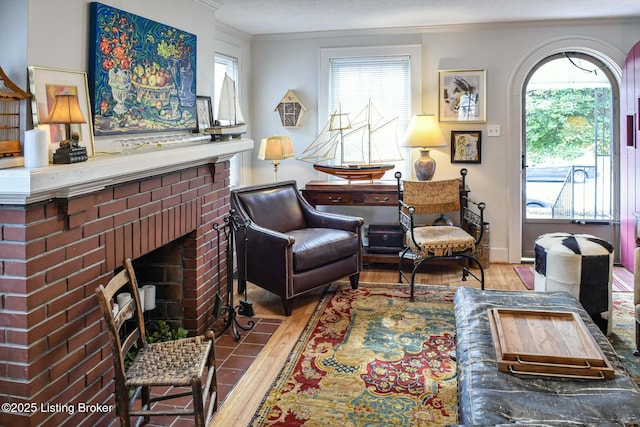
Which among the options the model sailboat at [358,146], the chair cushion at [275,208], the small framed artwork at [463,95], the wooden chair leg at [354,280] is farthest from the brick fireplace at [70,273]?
the small framed artwork at [463,95]

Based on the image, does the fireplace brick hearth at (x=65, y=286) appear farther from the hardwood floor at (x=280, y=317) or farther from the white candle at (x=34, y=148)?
the hardwood floor at (x=280, y=317)

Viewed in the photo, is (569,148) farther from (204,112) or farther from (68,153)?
(68,153)

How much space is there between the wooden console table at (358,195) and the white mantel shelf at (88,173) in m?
2.15

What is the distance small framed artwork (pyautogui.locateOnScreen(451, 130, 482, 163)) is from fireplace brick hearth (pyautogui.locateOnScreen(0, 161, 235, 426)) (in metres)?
3.10

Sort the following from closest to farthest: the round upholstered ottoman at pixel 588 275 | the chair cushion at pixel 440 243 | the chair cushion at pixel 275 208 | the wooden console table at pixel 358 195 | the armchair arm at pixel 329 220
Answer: the round upholstered ottoman at pixel 588 275, the chair cushion at pixel 440 243, the chair cushion at pixel 275 208, the armchair arm at pixel 329 220, the wooden console table at pixel 358 195

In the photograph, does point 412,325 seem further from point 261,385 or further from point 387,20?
point 387,20

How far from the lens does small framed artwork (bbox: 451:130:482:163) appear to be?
17.4ft

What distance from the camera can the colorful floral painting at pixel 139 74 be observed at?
2535mm

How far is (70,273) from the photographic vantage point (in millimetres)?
2193

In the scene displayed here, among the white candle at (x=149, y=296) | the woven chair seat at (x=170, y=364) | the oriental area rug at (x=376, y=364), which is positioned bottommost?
the oriental area rug at (x=376, y=364)

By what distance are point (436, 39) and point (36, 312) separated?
4.33 metres

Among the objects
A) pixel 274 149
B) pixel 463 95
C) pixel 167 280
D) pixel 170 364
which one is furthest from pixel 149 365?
pixel 463 95

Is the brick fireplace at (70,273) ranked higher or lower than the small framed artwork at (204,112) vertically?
lower

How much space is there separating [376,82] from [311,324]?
2.64m
